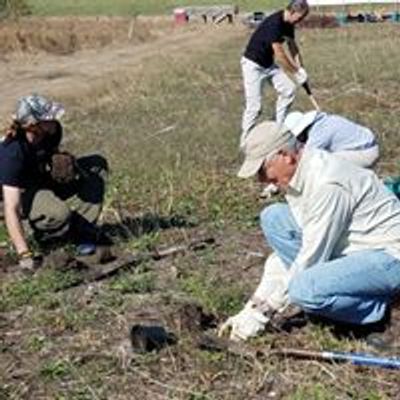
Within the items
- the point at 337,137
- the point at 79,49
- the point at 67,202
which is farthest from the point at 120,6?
the point at 337,137

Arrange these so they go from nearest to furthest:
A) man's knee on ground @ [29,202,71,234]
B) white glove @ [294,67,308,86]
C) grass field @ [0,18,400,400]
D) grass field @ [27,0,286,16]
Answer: grass field @ [0,18,400,400]
man's knee on ground @ [29,202,71,234]
white glove @ [294,67,308,86]
grass field @ [27,0,286,16]

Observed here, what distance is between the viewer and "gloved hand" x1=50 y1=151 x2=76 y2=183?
7184 mm

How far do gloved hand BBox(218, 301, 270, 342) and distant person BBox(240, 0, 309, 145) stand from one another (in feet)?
16.6

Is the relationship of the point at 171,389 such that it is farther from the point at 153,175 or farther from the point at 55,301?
the point at 153,175

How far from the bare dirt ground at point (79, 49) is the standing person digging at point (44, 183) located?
11473 millimetres

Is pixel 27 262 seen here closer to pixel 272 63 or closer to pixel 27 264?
pixel 27 264

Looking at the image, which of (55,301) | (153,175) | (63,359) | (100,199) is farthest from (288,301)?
(153,175)

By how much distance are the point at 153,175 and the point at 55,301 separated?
3894mm

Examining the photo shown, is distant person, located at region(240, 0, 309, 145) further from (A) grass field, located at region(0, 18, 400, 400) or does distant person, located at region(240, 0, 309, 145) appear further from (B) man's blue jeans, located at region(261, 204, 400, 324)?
(B) man's blue jeans, located at region(261, 204, 400, 324)

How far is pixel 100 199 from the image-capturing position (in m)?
7.49

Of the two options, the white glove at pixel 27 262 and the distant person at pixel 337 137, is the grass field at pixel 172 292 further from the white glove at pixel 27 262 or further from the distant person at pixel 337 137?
the distant person at pixel 337 137

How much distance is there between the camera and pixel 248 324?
507 centimetres

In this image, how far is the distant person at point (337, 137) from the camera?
6.34 metres

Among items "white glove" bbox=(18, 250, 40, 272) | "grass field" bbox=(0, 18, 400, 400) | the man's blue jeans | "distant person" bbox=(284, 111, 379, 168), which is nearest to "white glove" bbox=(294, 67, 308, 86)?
"grass field" bbox=(0, 18, 400, 400)
